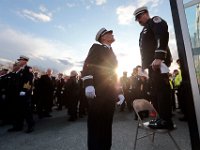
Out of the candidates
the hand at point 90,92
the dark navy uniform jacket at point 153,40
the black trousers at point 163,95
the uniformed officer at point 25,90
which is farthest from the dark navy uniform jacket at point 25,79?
the black trousers at point 163,95

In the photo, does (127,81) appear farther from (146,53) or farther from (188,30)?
(188,30)

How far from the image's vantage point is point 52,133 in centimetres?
614

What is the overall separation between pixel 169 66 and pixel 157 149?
2025 mm

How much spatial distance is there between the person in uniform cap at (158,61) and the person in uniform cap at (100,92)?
0.52m

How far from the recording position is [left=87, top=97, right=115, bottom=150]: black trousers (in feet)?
9.92

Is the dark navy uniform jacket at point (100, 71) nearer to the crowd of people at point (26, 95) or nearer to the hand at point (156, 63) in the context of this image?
the hand at point (156, 63)

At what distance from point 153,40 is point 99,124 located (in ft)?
4.45

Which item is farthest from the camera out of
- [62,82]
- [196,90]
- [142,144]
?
[62,82]

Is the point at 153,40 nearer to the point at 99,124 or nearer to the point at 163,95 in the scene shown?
the point at 163,95

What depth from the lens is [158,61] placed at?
2805 millimetres

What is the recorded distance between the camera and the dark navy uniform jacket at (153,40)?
9.30 ft

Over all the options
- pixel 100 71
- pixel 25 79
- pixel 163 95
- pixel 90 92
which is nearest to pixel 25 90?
pixel 25 79

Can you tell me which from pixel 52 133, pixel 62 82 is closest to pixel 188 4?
pixel 52 133

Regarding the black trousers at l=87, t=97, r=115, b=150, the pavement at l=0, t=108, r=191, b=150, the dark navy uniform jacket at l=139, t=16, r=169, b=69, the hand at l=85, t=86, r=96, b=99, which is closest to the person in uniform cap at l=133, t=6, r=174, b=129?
the dark navy uniform jacket at l=139, t=16, r=169, b=69
